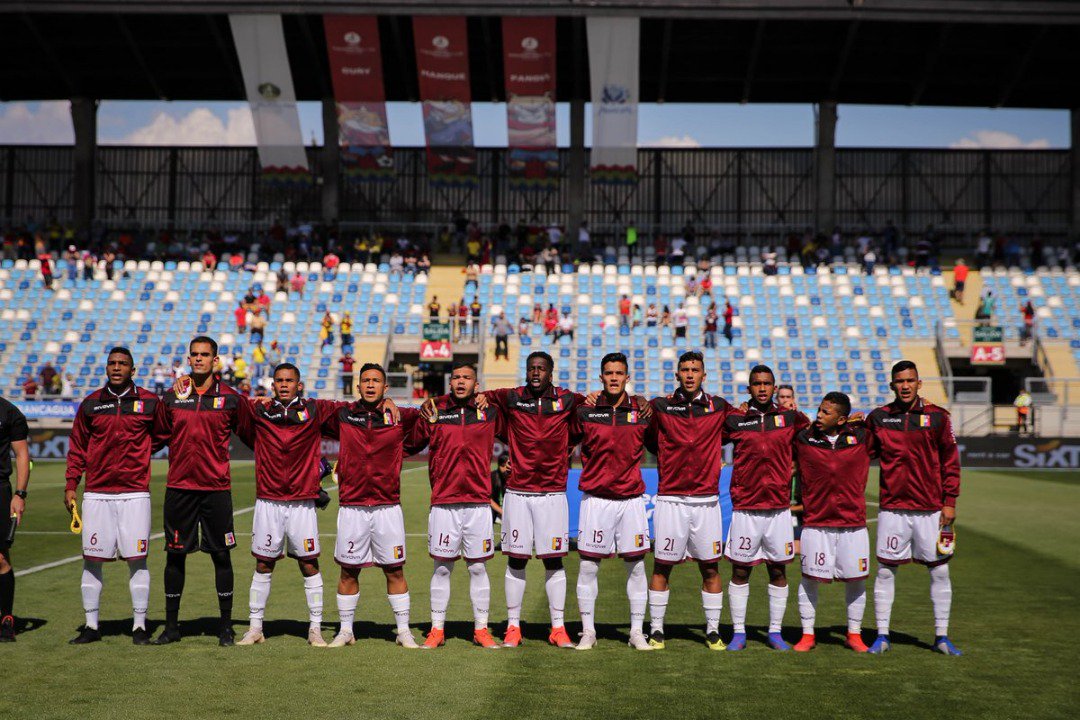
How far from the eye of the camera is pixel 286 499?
9.16 metres

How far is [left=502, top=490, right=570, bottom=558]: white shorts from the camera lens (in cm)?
913

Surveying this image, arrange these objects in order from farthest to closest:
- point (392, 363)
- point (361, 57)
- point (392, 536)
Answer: point (361, 57)
point (392, 363)
point (392, 536)

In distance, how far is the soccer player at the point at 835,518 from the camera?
361 inches

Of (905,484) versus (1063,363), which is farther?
(1063,363)

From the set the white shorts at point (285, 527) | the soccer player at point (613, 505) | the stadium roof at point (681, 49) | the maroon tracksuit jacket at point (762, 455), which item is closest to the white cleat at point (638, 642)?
the soccer player at point (613, 505)

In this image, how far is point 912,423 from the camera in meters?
9.41

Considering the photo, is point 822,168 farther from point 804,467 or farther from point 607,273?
point 804,467

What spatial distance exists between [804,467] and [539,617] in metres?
3.02

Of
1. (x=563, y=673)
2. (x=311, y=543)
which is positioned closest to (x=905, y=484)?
(x=563, y=673)

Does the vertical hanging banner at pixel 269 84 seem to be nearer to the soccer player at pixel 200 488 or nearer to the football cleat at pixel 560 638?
the soccer player at pixel 200 488

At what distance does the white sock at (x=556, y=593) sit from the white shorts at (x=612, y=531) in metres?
0.30

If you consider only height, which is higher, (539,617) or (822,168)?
(822,168)

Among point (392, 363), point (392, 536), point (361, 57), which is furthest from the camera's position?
point (361, 57)

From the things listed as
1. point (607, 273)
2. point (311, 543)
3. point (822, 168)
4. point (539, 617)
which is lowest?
point (539, 617)
